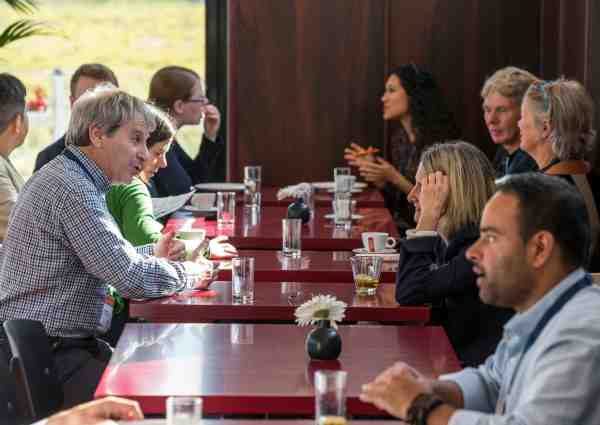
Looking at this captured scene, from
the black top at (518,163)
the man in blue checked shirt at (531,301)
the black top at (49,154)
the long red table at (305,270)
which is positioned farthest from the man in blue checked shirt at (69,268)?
the black top at (518,163)

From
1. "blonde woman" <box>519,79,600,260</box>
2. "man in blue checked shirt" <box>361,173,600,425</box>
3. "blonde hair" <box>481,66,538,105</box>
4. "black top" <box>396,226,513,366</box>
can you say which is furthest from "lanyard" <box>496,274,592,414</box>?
"blonde hair" <box>481,66,538,105</box>

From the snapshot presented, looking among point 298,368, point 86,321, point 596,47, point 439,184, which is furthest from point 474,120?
point 298,368

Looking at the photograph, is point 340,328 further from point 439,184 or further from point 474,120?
point 474,120

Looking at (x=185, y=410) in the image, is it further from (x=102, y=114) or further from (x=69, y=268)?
(x=102, y=114)

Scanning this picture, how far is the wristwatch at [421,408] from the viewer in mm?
2248

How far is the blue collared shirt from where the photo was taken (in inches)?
81.4

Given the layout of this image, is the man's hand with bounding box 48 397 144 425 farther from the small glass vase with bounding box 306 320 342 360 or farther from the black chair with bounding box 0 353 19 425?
the black chair with bounding box 0 353 19 425

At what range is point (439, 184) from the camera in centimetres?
370

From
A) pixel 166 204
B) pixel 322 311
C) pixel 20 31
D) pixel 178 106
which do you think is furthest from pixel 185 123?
pixel 322 311

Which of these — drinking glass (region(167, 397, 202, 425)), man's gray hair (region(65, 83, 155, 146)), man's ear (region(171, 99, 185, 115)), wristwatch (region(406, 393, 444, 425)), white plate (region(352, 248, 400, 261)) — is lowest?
wristwatch (region(406, 393, 444, 425))

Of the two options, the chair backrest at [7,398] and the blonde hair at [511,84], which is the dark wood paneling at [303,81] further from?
the chair backrest at [7,398]

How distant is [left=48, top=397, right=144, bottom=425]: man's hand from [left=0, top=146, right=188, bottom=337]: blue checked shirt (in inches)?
44.0

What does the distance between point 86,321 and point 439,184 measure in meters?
1.20

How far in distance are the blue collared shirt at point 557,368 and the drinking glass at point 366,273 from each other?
140 centimetres
